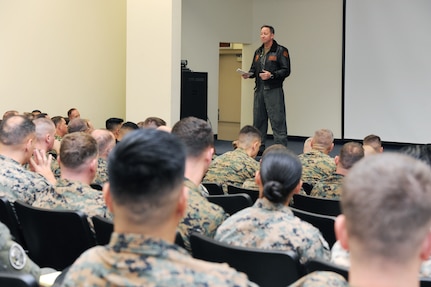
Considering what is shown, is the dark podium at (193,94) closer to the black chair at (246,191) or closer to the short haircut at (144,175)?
the black chair at (246,191)

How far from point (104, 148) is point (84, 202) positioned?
144cm

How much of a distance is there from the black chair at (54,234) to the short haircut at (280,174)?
0.80m

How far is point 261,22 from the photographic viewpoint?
37.1 ft

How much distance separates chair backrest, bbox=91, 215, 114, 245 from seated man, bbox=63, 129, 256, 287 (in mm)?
1027

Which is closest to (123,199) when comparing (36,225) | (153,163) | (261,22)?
(153,163)

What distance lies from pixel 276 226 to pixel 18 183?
1681mm

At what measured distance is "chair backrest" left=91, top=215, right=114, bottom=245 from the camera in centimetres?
238

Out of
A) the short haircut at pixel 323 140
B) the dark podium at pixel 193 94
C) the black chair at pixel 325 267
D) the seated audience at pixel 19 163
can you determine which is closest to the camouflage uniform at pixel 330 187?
the short haircut at pixel 323 140

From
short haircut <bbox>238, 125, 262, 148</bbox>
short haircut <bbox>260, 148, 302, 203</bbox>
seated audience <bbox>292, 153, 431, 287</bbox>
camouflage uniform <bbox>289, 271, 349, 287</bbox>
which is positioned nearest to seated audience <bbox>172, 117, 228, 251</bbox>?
short haircut <bbox>260, 148, 302, 203</bbox>

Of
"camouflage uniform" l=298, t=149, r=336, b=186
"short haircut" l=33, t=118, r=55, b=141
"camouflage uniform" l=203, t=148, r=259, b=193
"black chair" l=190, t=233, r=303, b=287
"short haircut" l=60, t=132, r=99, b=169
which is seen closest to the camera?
"black chair" l=190, t=233, r=303, b=287

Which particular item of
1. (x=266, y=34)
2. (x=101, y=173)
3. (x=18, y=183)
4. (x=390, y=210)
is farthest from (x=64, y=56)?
(x=390, y=210)

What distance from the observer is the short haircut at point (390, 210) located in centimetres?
105

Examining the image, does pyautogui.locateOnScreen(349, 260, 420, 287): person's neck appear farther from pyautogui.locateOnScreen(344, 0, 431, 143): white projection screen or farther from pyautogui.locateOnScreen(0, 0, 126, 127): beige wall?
pyautogui.locateOnScreen(344, 0, 431, 143): white projection screen

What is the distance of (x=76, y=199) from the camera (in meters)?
2.80
